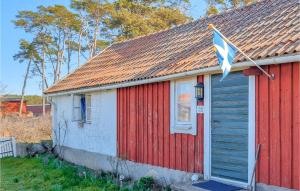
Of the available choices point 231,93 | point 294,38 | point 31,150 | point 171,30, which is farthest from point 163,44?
point 31,150

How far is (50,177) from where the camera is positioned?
11.3 meters

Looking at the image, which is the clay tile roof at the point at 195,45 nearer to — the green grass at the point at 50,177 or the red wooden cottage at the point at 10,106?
the green grass at the point at 50,177

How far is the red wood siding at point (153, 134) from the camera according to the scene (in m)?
8.55

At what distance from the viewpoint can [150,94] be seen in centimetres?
993

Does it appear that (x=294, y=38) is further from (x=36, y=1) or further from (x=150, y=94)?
(x=36, y=1)

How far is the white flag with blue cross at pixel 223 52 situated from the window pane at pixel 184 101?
6.68ft

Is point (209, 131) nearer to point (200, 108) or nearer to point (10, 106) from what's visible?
point (200, 108)

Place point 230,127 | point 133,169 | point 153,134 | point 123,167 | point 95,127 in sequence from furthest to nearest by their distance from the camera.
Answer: point 95,127 → point 123,167 → point 133,169 → point 153,134 → point 230,127

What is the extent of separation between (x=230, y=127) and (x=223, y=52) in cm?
166

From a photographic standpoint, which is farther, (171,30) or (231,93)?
(171,30)

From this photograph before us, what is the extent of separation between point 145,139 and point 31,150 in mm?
→ 7947

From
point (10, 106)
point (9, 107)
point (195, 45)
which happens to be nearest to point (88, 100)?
point (195, 45)

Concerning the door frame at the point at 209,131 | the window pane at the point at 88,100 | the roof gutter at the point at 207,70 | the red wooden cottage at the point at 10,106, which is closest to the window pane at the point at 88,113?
the window pane at the point at 88,100

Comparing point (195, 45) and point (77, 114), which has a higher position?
point (195, 45)
